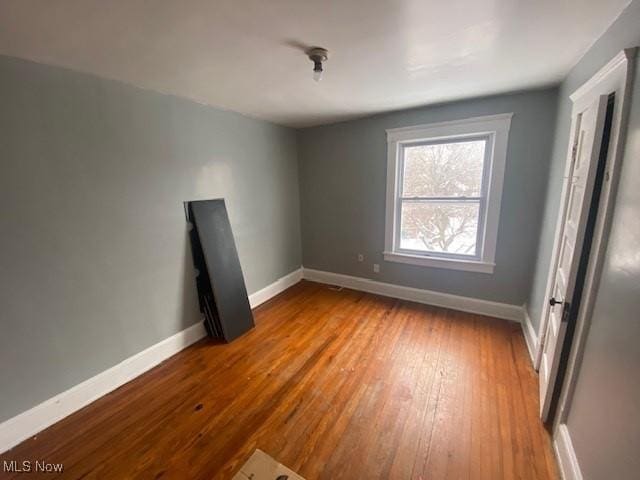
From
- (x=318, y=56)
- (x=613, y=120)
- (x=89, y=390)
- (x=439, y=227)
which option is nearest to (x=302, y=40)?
(x=318, y=56)

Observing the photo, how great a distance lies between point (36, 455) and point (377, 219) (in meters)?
3.46

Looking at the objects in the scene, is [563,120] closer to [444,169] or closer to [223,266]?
[444,169]

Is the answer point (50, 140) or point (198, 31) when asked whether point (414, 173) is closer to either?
point (198, 31)

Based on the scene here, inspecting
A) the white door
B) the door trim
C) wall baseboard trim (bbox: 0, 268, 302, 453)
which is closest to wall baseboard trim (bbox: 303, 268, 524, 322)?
the white door

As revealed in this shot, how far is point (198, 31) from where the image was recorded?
4.34 feet

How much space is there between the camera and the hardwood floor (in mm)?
1462

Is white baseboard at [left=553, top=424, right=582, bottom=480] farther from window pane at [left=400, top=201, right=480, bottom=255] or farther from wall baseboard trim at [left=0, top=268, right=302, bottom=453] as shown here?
wall baseboard trim at [left=0, top=268, right=302, bottom=453]

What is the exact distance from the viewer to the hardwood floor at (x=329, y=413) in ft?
4.80

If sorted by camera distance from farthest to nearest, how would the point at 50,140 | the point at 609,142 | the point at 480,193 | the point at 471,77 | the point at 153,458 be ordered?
the point at 480,193
the point at 471,77
the point at 50,140
the point at 153,458
the point at 609,142

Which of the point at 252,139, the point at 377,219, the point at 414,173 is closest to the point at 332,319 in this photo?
the point at 377,219

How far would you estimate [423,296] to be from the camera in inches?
131

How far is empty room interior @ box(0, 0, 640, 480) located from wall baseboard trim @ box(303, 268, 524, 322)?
75mm

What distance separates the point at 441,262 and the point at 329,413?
2.14 metres

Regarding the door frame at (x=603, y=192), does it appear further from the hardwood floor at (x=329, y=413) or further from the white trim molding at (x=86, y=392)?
the white trim molding at (x=86, y=392)
